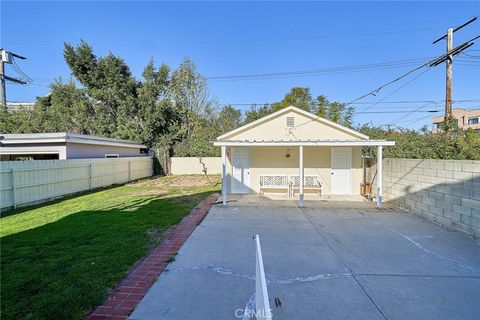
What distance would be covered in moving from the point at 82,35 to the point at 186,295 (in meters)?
26.4

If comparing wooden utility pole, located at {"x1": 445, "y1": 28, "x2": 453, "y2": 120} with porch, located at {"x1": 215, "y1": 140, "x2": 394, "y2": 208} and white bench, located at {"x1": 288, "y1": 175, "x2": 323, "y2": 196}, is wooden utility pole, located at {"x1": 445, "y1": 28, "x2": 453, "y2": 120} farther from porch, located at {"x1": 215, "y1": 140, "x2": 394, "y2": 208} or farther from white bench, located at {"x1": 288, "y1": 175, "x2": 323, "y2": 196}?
white bench, located at {"x1": 288, "y1": 175, "x2": 323, "y2": 196}

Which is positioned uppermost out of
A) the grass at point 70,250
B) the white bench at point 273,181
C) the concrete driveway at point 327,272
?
the white bench at point 273,181

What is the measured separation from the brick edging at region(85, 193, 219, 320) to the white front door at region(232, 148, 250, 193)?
18.8 ft

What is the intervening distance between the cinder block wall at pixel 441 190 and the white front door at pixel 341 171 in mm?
2180

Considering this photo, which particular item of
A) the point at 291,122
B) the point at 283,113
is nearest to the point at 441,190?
the point at 291,122

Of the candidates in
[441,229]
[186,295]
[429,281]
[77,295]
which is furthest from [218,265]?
[441,229]

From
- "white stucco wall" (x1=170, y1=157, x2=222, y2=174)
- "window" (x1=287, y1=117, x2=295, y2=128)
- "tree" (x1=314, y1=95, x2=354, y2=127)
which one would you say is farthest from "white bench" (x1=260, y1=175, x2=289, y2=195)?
"tree" (x1=314, y1=95, x2=354, y2=127)

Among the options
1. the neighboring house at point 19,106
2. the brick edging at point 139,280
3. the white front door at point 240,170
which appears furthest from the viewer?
the neighboring house at point 19,106

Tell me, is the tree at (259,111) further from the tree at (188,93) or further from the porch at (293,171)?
the porch at (293,171)

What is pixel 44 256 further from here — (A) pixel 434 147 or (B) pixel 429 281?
(A) pixel 434 147

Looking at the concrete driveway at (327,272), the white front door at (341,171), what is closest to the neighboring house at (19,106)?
the concrete driveway at (327,272)

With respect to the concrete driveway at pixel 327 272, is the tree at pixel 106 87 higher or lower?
higher

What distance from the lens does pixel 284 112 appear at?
1188 cm

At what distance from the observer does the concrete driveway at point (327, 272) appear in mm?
3207
